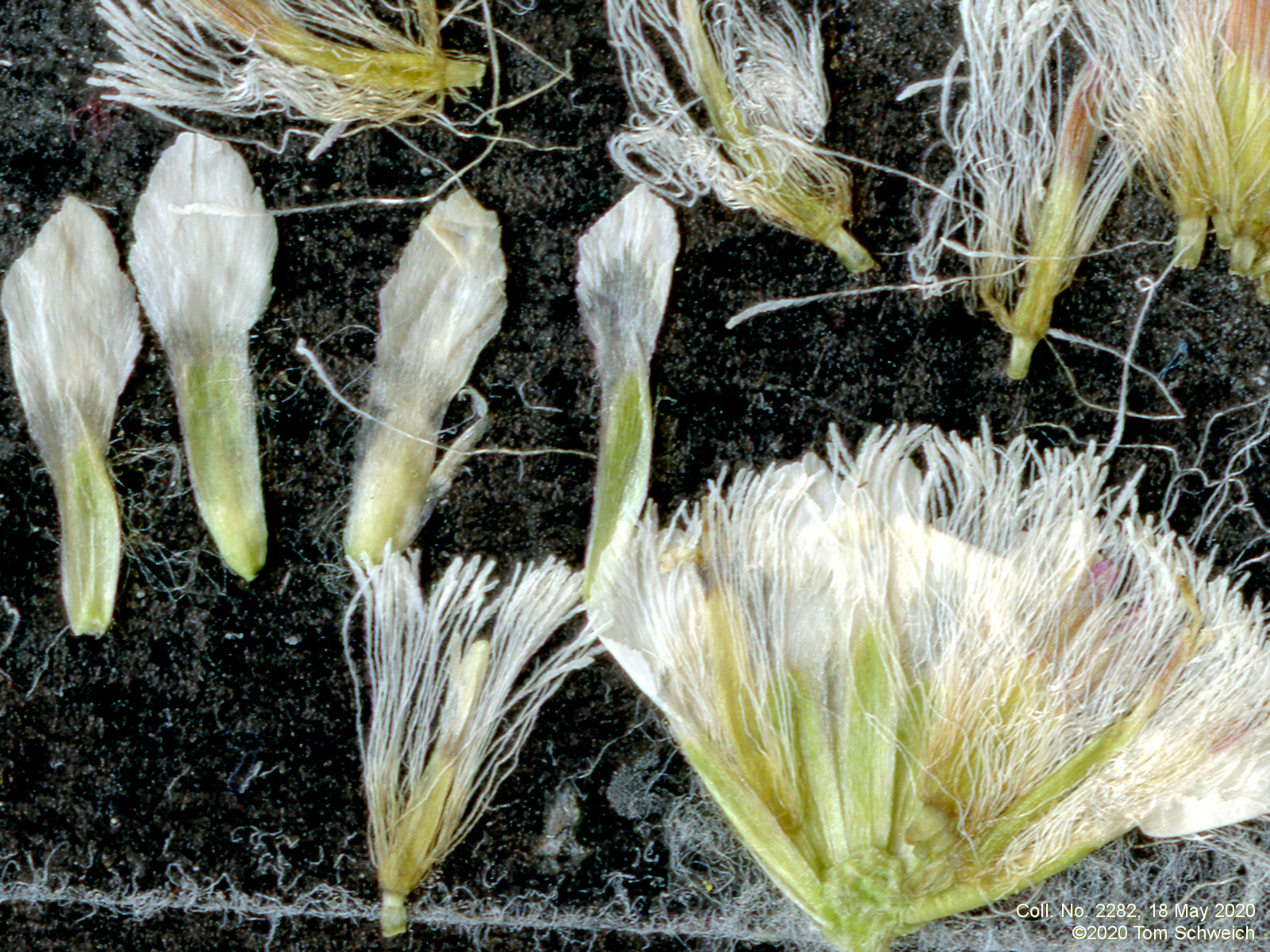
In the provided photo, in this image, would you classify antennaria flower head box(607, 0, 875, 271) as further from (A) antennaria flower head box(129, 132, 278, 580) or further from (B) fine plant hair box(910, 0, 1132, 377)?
(A) antennaria flower head box(129, 132, 278, 580)

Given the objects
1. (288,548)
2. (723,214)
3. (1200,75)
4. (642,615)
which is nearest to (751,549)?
(642,615)

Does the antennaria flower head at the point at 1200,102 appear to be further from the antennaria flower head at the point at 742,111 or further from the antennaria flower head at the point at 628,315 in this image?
the antennaria flower head at the point at 628,315

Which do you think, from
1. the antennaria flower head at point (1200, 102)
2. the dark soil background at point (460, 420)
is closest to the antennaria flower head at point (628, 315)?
the dark soil background at point (460, 420)

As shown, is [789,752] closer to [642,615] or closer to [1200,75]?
[642,615]

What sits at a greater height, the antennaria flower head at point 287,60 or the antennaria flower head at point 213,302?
the antennaria flower head at point 287,60

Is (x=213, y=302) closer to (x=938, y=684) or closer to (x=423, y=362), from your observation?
(x=423, y=362)

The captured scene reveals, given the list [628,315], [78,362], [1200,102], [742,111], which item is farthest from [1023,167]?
[78,362]
